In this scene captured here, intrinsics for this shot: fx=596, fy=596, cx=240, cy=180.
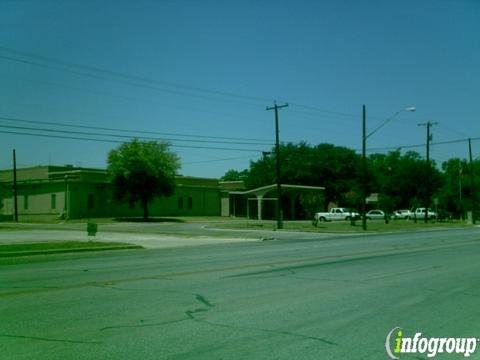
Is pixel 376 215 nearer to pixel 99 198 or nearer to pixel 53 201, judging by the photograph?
pixel 99 198

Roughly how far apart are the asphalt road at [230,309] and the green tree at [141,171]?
42.4 metres

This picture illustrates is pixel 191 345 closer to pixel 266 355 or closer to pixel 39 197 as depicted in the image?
pixel 266 355

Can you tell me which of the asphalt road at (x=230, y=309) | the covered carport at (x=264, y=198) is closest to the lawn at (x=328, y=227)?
the covered carport at (x=264, y=198)

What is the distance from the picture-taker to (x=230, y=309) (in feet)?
32.5

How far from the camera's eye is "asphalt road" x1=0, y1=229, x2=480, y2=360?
24.2 ft

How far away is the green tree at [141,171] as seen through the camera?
2347 inches

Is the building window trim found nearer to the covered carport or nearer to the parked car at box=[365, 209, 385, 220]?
the covered carport

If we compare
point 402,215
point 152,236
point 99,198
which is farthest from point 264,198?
point 152,236

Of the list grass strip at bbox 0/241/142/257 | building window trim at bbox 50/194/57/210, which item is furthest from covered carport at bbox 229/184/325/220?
grass strip at bbox 0/241/142/257

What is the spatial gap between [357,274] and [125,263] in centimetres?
766

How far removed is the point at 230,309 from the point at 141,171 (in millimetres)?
50419

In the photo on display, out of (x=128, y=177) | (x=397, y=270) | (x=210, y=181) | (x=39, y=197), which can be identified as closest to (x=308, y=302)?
(x=397, y=270)

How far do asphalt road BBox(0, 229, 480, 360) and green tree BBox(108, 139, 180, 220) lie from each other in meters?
42.4

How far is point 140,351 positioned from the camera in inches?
282
